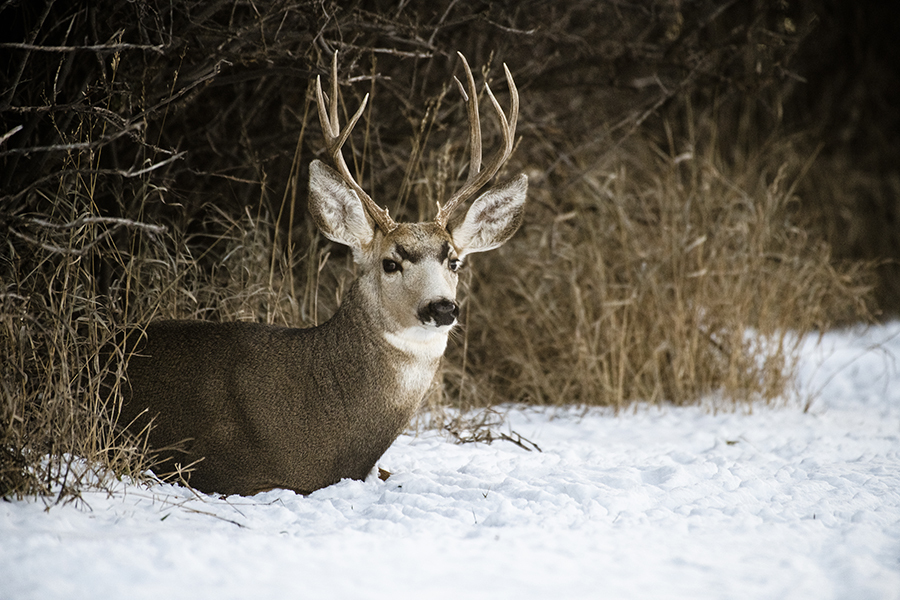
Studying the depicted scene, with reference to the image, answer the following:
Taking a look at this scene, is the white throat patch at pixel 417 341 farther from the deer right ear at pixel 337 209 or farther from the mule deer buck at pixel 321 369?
the deer right ear at pixel 337 209

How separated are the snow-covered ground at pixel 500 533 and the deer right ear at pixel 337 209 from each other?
106cm

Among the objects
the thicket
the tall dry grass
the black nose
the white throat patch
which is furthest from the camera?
the tall dry grass

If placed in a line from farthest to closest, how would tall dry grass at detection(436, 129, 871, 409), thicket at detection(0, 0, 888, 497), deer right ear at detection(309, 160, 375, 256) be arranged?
tall dry grass at detection(436, 129, 871, 409), thicket at detection(0, 0, 888, 497), deer right ear at detection(309, 160, 375, 256)

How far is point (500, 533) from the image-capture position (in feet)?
10.2

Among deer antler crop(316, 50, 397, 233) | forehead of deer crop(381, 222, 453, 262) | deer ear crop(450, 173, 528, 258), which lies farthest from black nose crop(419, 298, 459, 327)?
deer ear crop(450, 173, 528, 258)

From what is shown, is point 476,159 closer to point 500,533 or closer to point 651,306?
point 500,533

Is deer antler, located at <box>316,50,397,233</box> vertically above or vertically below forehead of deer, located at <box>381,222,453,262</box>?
above

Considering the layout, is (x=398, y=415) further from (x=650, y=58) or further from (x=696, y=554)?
(x=650, y=58)

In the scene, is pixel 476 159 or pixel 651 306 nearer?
pixel 476 159

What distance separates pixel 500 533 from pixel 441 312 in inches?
34.1

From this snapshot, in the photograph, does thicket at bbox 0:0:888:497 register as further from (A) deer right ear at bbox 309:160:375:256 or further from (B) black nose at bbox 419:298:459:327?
(B) black nose at bbox 419:298:459:327

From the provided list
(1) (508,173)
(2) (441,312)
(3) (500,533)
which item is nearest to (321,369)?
(2) (441,312)

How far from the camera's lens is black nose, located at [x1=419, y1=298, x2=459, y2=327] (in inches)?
137

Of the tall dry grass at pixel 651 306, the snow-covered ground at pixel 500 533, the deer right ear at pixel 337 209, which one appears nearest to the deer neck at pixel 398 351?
the deer right ear at pixel 337 209
